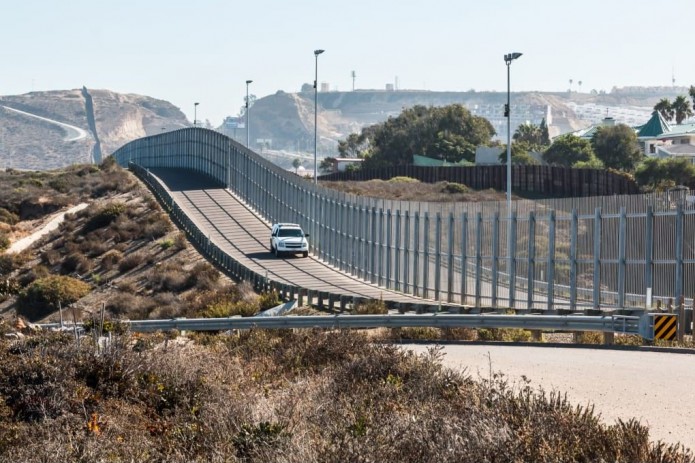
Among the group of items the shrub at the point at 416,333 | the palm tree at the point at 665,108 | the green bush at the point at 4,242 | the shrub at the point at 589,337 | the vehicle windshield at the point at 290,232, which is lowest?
the green bush at the point at 4,242

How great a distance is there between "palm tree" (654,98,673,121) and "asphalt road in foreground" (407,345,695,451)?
470ft

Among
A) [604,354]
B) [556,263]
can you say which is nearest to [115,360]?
[604,354]

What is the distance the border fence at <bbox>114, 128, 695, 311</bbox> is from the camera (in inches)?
1248

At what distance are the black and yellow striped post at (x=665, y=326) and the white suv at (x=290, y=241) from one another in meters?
40.3

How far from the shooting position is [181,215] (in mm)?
81875

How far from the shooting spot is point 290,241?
211 ft

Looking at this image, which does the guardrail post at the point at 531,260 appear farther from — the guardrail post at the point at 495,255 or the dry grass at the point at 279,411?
the dry grass at the point at 279,411

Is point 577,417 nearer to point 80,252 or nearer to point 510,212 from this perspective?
point 510,212

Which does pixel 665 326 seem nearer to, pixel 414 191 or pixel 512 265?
pixel 512 265

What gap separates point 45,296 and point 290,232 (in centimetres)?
1126

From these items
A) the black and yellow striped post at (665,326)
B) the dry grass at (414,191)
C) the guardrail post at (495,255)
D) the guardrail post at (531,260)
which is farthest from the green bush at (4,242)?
the black and yellow striped post at (665,326)

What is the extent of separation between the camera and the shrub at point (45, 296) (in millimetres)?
62250

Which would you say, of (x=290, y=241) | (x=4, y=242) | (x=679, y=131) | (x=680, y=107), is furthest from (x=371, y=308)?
(x=680, y=107)

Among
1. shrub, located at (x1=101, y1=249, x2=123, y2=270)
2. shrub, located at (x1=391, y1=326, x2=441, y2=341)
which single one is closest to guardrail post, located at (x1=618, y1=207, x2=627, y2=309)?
shrub, located at (x1=391, y1=326, x2=441, y2=341)
